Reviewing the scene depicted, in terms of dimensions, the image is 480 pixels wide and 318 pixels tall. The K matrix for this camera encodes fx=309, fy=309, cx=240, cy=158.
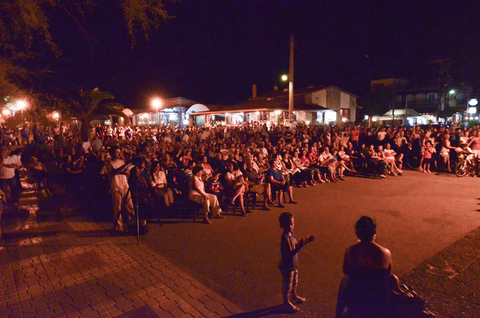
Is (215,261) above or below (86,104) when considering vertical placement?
below

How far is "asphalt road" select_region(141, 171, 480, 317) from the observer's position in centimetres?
398

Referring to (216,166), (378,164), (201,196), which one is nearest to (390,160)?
(378,164)

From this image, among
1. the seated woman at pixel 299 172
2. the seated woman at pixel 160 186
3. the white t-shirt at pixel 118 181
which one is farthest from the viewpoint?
the seated woman at pixel 299 172

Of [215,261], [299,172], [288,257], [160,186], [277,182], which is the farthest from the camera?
[299,172]

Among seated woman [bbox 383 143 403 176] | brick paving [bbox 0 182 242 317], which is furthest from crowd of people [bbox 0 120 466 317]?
brick paving [bbox 0 182 242 317]

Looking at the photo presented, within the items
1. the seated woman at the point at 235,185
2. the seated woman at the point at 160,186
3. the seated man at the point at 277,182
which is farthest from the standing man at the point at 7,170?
the seated man at the point at 277,182

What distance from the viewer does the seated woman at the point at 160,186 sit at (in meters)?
7.05

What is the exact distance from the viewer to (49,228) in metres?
6.36

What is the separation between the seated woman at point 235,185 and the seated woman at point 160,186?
1.40 metres

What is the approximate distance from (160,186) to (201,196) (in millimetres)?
1154

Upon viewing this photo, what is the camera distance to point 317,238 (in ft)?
18.6

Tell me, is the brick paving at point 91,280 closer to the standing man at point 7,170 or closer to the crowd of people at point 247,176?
the crowd of people at point 247,176

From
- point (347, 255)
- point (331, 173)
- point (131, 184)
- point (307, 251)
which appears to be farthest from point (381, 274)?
point (331, 173)

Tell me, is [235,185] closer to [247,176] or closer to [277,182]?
[277,182]
